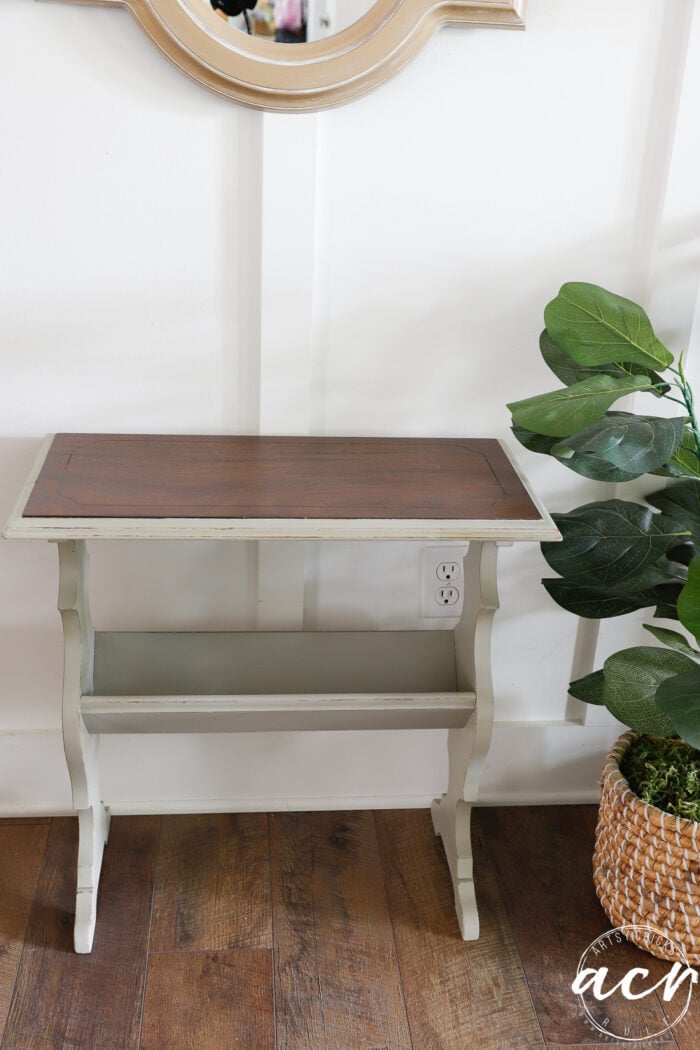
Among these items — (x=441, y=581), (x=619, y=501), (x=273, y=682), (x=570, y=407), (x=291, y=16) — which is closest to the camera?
(x=570, y=407)

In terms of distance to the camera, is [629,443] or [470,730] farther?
[470,730]

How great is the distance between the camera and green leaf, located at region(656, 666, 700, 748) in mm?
1292

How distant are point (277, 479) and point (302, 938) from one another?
2.43 feet

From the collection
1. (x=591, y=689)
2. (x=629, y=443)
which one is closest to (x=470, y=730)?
(x=591, y=689)

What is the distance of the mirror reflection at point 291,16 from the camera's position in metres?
1.41

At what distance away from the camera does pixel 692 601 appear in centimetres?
129

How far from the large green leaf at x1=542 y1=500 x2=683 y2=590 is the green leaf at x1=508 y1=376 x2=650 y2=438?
0.81ft

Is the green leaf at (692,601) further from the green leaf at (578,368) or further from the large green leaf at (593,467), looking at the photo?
the green leaf at (578,368)

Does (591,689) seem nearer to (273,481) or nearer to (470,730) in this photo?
(470,730)

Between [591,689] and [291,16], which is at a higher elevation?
[291,16]

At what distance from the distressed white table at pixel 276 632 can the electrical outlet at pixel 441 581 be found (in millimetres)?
114

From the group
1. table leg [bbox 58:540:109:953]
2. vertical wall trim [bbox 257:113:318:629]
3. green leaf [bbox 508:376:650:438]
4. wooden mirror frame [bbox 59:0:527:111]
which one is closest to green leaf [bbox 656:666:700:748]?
green leaf [bbox 508:376:650:438]

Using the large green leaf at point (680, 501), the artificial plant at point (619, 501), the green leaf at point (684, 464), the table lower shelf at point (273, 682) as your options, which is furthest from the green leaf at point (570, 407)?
the table lower shelf at point (273, 682)

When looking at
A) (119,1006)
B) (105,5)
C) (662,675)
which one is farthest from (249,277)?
(119,1006)
